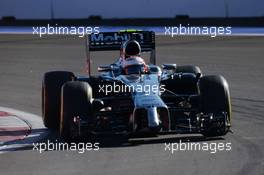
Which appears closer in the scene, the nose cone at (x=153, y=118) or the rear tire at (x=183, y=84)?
the nose cone at (x=153, y=118)

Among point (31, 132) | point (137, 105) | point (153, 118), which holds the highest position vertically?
point (137, 105)

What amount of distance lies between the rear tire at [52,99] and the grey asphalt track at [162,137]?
0.60m

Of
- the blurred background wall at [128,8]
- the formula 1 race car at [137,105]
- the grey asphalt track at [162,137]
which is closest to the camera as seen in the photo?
the grey asphalt track at [162,137]

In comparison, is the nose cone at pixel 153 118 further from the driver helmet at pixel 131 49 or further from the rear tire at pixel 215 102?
the driver helmet at pixel 131 49

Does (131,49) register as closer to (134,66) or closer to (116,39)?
(134,66)

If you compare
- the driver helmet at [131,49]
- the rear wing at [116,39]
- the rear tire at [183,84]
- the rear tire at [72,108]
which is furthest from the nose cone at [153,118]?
the rear wing at [116,39]

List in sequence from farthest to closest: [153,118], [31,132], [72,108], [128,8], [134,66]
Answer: [128,8] → [134,66] → [31,132] → [72,108] → [153,118]

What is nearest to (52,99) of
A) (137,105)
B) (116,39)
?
(137,105)

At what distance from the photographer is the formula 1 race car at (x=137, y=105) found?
10.2m

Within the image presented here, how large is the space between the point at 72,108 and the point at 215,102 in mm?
1916

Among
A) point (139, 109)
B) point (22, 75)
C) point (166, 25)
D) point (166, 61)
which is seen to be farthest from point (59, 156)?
point (166, 25)

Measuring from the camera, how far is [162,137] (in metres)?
10.6

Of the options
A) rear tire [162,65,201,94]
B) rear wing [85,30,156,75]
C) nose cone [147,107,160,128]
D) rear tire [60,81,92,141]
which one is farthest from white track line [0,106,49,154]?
rear tire [162,65,201,94]

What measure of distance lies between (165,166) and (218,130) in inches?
69.7
